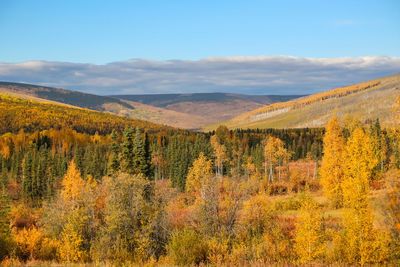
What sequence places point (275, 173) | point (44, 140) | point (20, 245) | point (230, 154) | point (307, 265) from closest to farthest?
point (307, 265), point (20, 245), point (275, 173), point (230, 154), point (44, 140)

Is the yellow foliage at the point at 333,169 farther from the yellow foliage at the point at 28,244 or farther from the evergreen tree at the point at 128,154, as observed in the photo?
the yellow foliage at the point at 28,244

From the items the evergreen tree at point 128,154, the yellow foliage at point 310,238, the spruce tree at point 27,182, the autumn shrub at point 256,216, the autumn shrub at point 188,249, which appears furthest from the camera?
the spruce tree at point 27,182

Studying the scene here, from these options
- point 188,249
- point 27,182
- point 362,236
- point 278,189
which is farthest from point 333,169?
point 27,182

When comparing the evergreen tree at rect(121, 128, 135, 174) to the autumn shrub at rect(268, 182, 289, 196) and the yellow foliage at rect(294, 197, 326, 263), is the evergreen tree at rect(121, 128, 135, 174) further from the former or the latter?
the autumn shrub at rect(268, 182, 289, 196)

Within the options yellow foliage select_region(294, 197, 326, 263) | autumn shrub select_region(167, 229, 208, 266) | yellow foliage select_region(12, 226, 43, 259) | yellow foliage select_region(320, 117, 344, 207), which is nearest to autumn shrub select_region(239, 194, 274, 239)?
yellow foliage select_region(294, 197, 326, 263)

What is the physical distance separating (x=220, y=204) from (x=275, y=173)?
83821 millimetres

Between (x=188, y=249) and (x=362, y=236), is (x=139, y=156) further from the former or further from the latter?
(x=362, y=236)

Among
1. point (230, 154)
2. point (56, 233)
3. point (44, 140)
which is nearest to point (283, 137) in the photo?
point (230, 154)

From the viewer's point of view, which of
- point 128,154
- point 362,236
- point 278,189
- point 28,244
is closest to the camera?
point 362,236

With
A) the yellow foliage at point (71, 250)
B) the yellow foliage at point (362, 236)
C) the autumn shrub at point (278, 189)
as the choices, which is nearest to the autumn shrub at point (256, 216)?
the yellow foliage at point (362, 236)

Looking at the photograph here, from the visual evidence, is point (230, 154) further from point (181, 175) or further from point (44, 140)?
point (44, 140)

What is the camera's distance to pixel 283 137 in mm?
174625

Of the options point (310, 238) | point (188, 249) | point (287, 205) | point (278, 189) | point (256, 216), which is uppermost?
point (188, 249)

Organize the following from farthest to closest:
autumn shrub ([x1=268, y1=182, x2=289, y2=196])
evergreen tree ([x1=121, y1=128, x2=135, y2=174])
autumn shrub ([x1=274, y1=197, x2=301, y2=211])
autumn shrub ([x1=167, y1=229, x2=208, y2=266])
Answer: autumn shrub ([x1=268, y1=182, x2=289, y2=196]) → autumn shrub ([x1=274, y1=197, x2=301, y2=211]) → evergreen tree ([x1=121, y1=128, x2=135, y2=174]) → autumn shrub ([x1=167, y1=229, x2=208, y2=266])
